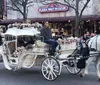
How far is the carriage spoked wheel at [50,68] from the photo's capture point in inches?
383

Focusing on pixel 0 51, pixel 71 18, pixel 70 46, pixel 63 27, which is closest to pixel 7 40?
pixel 0 51

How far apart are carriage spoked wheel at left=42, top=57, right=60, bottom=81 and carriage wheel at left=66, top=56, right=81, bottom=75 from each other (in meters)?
0.68

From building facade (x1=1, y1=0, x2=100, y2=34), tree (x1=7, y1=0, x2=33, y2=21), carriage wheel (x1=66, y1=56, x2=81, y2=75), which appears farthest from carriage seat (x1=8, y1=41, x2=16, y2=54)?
tree (x1=7, y1=0, x2=33, y2=21)

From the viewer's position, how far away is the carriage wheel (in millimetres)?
10281

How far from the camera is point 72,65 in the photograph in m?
10.7

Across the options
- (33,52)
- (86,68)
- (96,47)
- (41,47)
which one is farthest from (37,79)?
(96,47)

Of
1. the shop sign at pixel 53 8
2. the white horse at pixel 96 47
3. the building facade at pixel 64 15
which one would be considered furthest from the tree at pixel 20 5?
the white horse at pixel 96 47

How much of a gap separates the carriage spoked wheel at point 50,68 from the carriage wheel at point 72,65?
0.68m

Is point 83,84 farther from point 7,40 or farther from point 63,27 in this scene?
point 63,27

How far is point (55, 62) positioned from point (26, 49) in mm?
1657

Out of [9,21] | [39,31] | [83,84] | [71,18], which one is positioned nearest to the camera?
[83,84]

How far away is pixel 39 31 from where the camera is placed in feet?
36.3

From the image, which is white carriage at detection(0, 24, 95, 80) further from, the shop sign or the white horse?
the shop sign

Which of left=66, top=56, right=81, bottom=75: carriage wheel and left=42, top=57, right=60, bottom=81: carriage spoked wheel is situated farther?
left=66, top=56, right=81, bottom=75: carriage wheel
